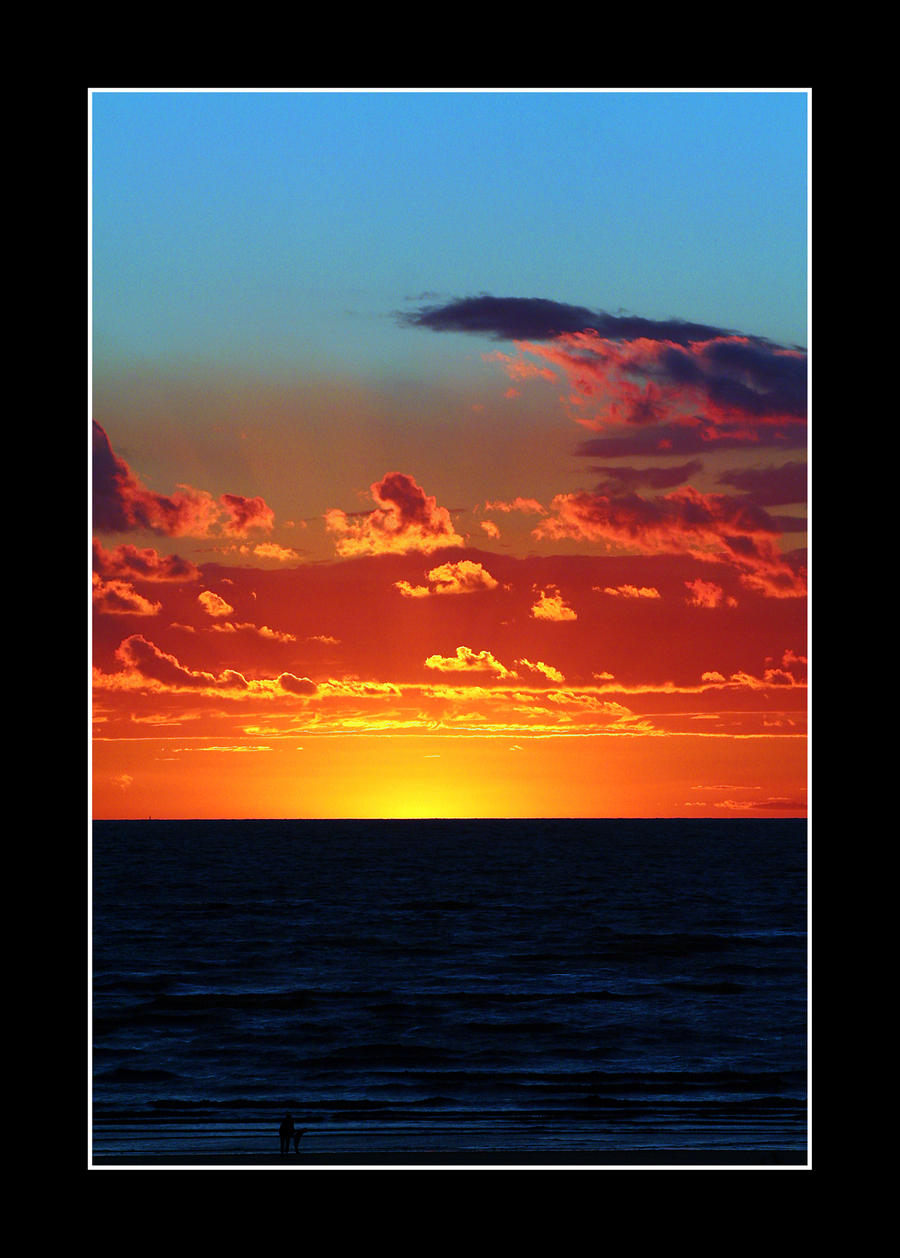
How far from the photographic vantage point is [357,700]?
64.5 m

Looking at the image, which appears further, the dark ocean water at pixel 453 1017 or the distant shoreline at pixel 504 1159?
the dark ocean water at pixel 453 1017

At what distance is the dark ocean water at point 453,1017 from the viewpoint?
58.8 feet

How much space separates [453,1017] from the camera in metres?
29.9

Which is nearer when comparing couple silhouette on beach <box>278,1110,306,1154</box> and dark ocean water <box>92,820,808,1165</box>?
couple silhouette on beach <box>278,1110,306,1154</box>

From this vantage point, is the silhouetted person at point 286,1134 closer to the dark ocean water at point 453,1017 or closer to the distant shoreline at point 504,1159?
the distant shoreline at point 504,1159

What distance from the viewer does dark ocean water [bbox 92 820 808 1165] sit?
17.9m

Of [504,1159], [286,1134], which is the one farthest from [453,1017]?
[286,1134]

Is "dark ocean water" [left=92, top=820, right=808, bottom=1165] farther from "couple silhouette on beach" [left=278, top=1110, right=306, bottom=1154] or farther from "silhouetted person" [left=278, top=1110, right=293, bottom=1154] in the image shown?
"silhouetted person" [left=278, top=1110, right=293, bottom=1154]

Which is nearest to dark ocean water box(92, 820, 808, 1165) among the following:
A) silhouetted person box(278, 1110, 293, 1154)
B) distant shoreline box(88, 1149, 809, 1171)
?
distant shoreline box(88, 1149, 809, 1171)

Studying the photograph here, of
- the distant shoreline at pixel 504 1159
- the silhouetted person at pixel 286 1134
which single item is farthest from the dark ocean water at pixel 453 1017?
the silhouetted person at pixel 286 1134

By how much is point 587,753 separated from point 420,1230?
6298 centimetres

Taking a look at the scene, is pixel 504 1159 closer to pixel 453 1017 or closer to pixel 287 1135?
pixel 287 1135
